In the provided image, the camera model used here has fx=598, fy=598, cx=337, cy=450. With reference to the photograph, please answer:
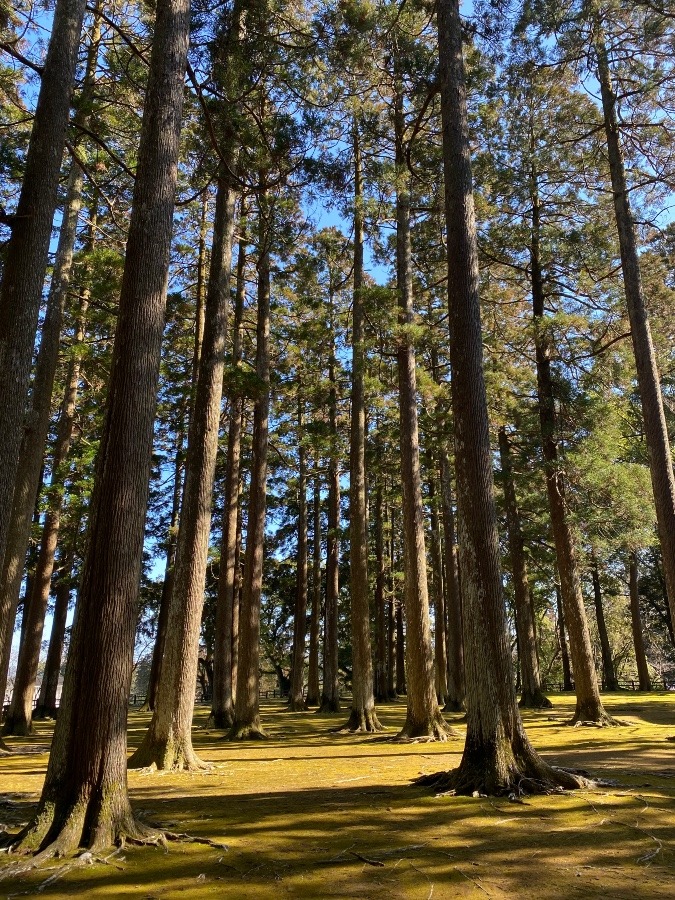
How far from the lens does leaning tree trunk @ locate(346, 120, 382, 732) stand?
12.7 meters

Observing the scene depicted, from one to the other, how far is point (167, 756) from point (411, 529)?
18.5ft

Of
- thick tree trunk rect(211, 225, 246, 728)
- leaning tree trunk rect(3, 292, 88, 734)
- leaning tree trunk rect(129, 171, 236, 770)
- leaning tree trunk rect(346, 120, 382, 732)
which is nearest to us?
leaning tree trunk rect(129, 171, 236, 770)

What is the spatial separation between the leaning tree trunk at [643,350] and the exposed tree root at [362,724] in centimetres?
627

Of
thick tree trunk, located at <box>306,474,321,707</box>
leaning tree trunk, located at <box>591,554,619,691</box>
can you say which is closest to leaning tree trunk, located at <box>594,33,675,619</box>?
thick tree trunk, located at <box>306,474,321,707</box>

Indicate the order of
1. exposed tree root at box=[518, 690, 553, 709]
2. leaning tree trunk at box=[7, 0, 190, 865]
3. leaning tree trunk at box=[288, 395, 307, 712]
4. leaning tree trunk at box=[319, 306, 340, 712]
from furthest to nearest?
1. leaning tree trunk at box=[288, 395, 307, 712]
2. leaning tree trunk at box=[319, 306, 340, 712]
3. exposed tree root at box=[518, 690, 553, 709]
4. leaning tree trunk at box=[7, 0, 190, 865]

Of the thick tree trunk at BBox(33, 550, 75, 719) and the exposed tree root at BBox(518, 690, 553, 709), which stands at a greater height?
the thick tree trunk at BBox(33, 550, 75, 719)

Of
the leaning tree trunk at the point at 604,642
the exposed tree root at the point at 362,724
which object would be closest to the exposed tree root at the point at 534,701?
the exposed tree root at the point at 362,724

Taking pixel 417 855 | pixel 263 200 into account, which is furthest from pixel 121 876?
pixel 263 200

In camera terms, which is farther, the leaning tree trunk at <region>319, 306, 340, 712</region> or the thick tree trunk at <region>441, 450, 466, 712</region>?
the leaning tree trunk at <region>319, 306, 340, 712</region>

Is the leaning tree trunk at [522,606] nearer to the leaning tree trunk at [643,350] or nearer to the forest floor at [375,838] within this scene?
the leaning tree trunk at [643,350]

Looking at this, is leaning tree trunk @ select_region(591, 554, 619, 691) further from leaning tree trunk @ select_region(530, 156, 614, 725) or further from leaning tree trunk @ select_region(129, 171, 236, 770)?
leaning tree trunk @ select_region(129, 171, 236, 770)

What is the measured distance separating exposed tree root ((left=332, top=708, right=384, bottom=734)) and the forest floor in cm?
491

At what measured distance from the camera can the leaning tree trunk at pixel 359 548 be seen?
502 inches

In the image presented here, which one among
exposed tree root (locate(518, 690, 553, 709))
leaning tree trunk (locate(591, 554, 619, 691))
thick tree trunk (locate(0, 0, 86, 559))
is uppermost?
thick tree trunk (locate(0, 0, 86, 559))
